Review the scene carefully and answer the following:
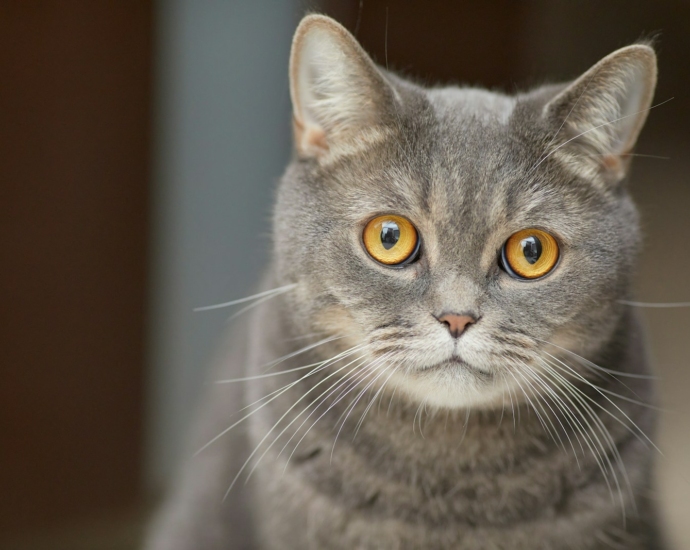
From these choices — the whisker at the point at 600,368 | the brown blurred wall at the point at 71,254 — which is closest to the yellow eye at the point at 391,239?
the whisker at the point at 600,368

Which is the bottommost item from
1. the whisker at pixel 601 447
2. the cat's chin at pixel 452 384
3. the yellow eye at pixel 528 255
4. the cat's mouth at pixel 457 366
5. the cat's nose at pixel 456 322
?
the whisker at pixel 601 447

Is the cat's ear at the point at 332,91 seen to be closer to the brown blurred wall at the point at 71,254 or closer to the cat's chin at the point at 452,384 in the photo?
the cat's chin at the point at 452,384

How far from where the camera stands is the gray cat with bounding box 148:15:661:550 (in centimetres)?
104

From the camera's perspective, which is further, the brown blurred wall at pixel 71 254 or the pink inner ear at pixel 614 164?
the brown blurred wall at pixel 71 254

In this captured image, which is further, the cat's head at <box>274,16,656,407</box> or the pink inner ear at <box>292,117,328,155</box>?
the pink inner ear at <box>292,117,328,155</box>

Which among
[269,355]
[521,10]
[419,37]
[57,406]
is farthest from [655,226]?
[57,406]

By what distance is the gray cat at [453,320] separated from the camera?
1042mm

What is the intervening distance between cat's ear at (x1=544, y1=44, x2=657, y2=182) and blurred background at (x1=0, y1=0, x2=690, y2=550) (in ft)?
0.76

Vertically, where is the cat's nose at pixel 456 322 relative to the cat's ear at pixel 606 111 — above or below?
below

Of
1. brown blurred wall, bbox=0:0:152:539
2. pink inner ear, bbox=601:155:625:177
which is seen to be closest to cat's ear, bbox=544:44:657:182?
pink inner ear, bbox=601:155:625:177

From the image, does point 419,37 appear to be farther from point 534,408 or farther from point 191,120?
point 534,408

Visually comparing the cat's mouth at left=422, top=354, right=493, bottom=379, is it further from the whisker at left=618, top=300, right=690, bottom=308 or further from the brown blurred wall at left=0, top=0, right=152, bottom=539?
the brown blurred wall at left=0, top=0, right=152, bottom=539

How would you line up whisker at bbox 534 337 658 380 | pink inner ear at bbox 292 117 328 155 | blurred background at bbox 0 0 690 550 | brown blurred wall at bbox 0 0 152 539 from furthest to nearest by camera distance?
brown blurred wall at bbox 0 0 152 539 → blurred background at bbox 0 0 690 550 → pink inner ear at bbox 292 117 328 155 → whisker at bbox 534 337 658 380

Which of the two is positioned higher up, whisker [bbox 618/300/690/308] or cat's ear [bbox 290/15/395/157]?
cat's ear [bbox 290/15/395/157]
